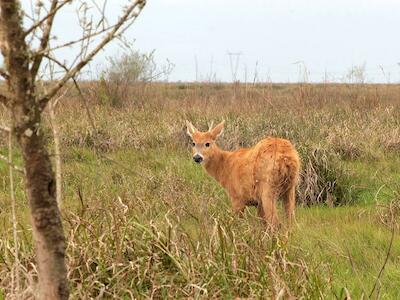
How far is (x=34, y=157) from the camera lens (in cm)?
163

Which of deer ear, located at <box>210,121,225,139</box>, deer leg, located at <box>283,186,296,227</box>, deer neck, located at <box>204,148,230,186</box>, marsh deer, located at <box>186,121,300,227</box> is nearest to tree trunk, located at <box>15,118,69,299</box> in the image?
marsh deer, located at <box>186,121,300,227</box>

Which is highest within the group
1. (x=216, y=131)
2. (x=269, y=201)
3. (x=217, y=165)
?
(x=216, y=131)

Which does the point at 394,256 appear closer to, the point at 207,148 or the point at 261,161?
the point at 261,161

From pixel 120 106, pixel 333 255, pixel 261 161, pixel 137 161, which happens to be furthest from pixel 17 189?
pixel 120 106

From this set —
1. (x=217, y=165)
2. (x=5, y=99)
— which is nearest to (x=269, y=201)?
(x=217, y=165)

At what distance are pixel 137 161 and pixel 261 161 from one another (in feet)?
12.4

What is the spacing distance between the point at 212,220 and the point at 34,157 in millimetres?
2628

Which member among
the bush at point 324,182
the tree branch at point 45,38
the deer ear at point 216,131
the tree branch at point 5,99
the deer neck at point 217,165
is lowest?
the bush at point 324,182

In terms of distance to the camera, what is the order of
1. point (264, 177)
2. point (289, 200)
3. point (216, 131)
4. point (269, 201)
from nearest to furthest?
point (269, 201), point (264, 177), point (289, 200), point (216, 131)

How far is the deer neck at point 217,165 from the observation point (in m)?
7.17

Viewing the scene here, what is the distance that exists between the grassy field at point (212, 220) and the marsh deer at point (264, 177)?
0.28 metres

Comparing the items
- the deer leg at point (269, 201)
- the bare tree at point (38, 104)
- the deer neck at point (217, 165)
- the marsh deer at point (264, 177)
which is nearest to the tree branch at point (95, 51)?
the bare tree at point (38, 104)

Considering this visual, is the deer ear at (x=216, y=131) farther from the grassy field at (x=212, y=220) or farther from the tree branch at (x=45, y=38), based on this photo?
the tree branch at (x=45, y=38)

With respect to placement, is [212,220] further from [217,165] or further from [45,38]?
[217,165]
